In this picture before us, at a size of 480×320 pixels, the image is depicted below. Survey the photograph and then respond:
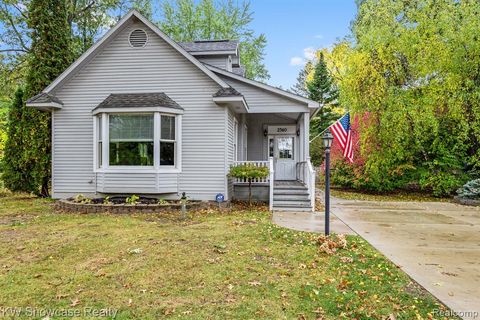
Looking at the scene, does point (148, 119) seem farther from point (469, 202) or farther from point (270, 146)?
point (469, 202)

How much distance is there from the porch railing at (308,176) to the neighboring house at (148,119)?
75 millimetres

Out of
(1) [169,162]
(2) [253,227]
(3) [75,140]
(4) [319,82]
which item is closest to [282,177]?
(1) [169,162]

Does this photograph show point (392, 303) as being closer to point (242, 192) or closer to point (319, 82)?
point (242, 192)

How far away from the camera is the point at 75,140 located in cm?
1111

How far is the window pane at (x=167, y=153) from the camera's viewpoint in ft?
33.2

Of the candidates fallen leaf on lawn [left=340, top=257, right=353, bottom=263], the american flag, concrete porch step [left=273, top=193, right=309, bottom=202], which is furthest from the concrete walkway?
the american flag

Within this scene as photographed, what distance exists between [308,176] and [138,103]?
6.21 m

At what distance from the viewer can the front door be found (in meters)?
14.4

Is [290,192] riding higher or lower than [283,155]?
lower

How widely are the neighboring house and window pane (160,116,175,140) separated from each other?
33 millimetres

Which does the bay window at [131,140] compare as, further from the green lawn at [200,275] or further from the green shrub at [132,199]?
the green lawn at [200,275]

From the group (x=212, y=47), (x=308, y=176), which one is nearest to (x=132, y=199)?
(x=308, y=176)

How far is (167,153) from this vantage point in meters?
10.2

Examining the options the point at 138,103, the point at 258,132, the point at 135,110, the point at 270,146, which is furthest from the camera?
the point at 258,132
